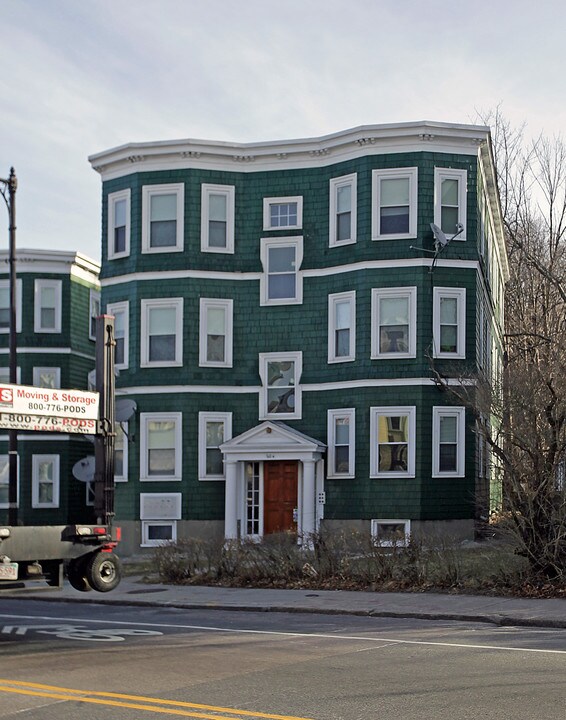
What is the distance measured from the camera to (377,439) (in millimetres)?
29344

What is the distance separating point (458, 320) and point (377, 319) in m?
2.22

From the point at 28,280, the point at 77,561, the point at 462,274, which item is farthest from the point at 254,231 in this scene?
the point at 77,561

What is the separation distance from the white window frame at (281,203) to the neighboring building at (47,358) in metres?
10.3

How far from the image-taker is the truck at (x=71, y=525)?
39.8 feet

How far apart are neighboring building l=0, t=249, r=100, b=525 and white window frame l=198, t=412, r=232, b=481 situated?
343 inches

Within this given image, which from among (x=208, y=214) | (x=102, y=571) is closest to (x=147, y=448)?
(x=208, y=214)

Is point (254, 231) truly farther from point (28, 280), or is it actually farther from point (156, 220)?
point (28, 280)

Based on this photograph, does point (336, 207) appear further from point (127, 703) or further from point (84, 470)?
point (127, 703)

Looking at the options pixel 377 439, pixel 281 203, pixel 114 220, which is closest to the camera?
pixel 377 439

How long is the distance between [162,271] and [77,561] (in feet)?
62.3

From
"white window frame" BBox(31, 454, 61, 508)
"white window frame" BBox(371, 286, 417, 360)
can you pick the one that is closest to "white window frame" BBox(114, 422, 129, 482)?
"white window frame" BBox(371, 286, 417, 360)

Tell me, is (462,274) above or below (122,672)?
above

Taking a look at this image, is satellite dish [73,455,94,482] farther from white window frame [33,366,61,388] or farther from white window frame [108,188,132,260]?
white window frame [33,366,61,388]

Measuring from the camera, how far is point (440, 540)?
19.0 metres
